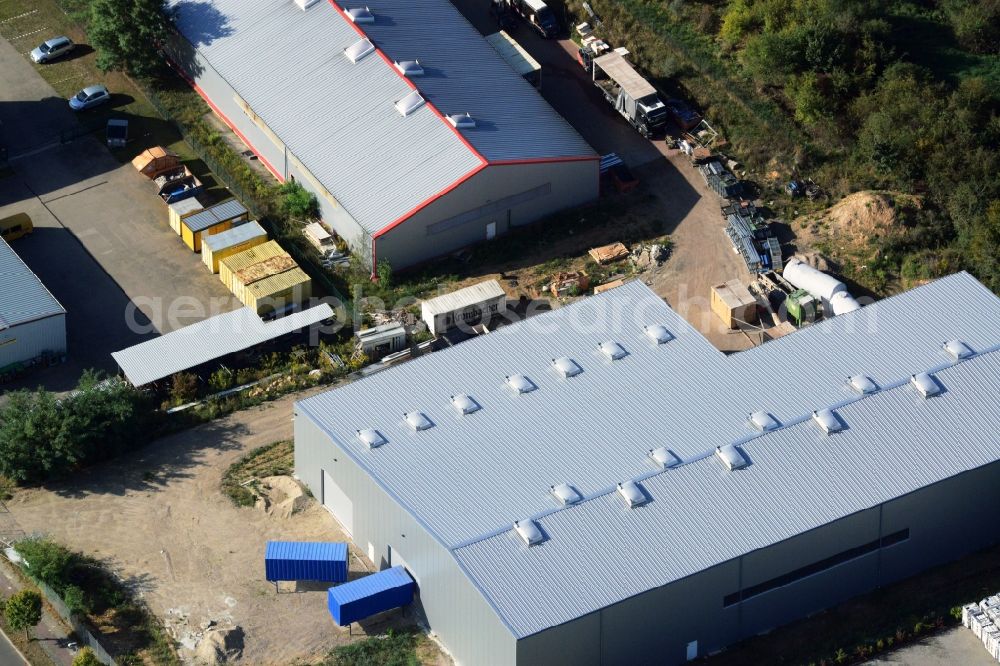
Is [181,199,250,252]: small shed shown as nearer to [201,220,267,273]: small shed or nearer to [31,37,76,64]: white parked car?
[201,220,267,273]: small shed

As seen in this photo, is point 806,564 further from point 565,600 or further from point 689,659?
point 565,600

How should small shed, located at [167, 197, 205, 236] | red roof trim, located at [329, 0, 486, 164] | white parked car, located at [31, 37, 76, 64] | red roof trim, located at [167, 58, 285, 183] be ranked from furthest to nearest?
white parked car, located at [31, 37, 76, 64] < red roof trim, located at [167, 58, 285, 183] < small shed, located at [167, 197, 205, 236] < red roof trim, located at [329, 0, 486, 164]

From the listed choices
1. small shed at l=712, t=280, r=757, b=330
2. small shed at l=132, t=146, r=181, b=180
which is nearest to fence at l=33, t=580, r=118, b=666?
small shed at l=132, t=146, r=181, b=180

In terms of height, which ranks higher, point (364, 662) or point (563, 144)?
point (563, 144)

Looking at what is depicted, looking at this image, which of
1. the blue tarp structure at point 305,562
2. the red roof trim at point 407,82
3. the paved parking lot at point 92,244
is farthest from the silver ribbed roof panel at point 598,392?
the paved parking lot at point 92,244

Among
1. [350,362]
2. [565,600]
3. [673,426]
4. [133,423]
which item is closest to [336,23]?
[350,362]

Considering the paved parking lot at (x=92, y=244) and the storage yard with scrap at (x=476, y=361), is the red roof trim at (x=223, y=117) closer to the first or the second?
the storage yard with scrap at (x=476, y=361)
